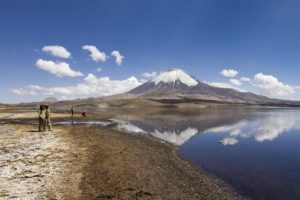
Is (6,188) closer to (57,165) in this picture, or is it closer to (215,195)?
(57,165)

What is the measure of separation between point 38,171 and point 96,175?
3850mm

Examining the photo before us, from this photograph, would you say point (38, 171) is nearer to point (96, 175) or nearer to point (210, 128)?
point (96, 175)

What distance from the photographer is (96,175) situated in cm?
1988

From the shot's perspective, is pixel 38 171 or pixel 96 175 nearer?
pixel 38 171

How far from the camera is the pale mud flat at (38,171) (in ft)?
52.3

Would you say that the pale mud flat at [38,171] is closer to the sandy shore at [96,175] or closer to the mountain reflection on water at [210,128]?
the sandy shore at [96,175]

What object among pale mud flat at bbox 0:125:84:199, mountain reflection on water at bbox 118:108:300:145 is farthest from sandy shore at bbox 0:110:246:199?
mountain reflection on water at bbox 118:108:300:145

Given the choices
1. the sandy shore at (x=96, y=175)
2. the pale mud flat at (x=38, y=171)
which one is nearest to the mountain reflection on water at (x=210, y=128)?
the sandy shore at (x=96, y=175)

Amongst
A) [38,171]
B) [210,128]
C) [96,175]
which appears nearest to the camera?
[38,171]

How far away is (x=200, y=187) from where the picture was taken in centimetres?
1928

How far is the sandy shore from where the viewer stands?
16.6m

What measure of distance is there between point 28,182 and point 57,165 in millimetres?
4297

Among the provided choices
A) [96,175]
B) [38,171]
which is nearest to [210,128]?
[96,175]

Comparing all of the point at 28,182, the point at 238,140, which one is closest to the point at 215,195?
the point at 28,182
